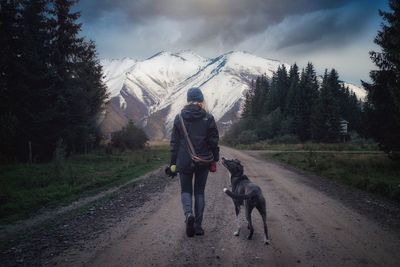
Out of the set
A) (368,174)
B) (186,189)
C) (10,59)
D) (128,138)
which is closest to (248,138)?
(128,138)

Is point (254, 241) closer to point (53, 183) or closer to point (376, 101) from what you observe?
point (53, 183)


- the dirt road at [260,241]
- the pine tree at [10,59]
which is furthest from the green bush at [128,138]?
the dirt road at [260,241]

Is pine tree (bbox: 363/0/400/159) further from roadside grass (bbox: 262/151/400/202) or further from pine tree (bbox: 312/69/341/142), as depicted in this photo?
pine tree (bbox: 312/69/341/142)

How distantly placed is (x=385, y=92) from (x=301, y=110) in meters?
47.5

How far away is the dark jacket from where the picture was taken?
6258mm

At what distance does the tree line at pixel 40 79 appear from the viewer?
2225 centimetres

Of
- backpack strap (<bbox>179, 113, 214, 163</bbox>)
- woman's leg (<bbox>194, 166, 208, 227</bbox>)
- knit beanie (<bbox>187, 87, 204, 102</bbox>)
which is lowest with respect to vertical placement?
woman's leg (<bbox>194, 166, 208, 227</bbox>)

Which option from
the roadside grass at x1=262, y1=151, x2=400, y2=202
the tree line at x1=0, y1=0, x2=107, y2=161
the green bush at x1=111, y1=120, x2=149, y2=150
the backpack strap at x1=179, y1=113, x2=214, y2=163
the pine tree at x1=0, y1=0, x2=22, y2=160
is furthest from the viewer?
the green bush at x1=111, y1=120, x2=149, y2=150

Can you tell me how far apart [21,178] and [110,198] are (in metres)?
6.16

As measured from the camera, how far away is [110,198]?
36.5 feet

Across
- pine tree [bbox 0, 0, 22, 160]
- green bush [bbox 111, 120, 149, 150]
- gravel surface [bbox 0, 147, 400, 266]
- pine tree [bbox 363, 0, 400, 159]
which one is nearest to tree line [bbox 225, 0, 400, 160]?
pine tree [bbox 363, 0, 400, 159]

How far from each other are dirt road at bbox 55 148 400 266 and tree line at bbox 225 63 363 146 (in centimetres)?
4592

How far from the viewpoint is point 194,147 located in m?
6.25

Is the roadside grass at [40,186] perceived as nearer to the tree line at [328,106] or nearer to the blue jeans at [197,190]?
the blue jeans at [197,190]
